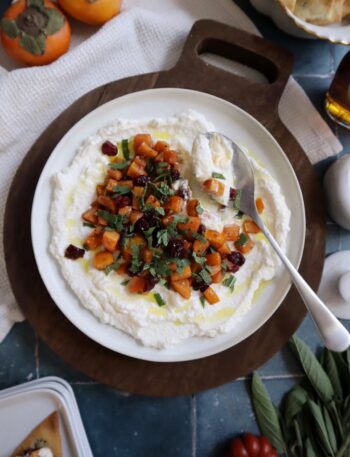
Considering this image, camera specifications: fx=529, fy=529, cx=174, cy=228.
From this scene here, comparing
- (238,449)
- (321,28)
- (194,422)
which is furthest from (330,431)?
(321,28)

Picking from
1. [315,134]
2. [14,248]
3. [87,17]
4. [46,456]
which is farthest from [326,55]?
[46,456]

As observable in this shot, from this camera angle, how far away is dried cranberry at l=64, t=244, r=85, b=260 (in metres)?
2.21

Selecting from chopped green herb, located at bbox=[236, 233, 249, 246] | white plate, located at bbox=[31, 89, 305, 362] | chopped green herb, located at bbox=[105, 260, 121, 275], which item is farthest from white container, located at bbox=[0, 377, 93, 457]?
chopped green herb, located at bbox=[236, 233, 249, 246]

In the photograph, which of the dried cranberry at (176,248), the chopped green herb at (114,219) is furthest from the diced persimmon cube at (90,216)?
the dried cranberry at (176,248)

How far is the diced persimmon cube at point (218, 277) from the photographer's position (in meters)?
2.24

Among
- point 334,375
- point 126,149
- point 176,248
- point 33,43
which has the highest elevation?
point 33,43

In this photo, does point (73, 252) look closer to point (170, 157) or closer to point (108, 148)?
point (108, 148)

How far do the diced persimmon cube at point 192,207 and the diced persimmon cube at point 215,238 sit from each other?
95mm

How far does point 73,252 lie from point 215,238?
596mm

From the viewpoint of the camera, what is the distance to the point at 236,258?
7.40ft

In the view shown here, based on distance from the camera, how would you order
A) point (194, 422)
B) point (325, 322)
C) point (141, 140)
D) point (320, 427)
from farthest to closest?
1. point (194, 422)
2. point (320, 427)
3. point (141, 140)
4. point (325, 322)

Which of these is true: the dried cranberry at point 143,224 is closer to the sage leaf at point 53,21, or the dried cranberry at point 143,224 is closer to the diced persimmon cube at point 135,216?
the diced persimmon cube at point 135,216

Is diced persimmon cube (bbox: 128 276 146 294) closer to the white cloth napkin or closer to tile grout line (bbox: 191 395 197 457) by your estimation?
the white cloth napkin

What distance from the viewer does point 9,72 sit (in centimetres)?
238
